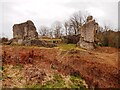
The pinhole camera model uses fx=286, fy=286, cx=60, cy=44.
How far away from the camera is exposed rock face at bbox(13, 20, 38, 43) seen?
88.5ft

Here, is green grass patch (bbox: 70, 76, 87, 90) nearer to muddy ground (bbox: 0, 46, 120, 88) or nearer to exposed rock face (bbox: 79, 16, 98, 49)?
muddy ground (bbox: 0, 46, 120, 88)

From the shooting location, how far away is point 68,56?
2033 centimetres

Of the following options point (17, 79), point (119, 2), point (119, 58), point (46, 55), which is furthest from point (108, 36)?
point (17, 79)

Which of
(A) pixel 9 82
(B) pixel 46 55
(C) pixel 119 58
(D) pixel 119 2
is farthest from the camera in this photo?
(D) pixel 119 2

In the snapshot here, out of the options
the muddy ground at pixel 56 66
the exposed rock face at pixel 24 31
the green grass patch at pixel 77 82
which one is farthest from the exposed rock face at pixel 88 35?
the green grass patch at pixel 77 82

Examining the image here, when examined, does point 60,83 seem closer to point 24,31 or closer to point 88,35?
point 88,35

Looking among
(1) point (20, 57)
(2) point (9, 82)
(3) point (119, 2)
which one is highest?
(3) point (119, 2)

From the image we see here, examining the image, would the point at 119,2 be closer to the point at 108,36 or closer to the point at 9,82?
the point at 108,36

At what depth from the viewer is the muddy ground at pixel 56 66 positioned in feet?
54.6

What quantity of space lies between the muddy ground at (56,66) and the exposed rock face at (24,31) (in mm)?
6321

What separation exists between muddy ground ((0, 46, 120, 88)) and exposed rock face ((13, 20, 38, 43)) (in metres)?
6.32

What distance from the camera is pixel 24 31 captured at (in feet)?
89.4

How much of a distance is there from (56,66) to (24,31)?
385 inches

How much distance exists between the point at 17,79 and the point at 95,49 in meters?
10.7
